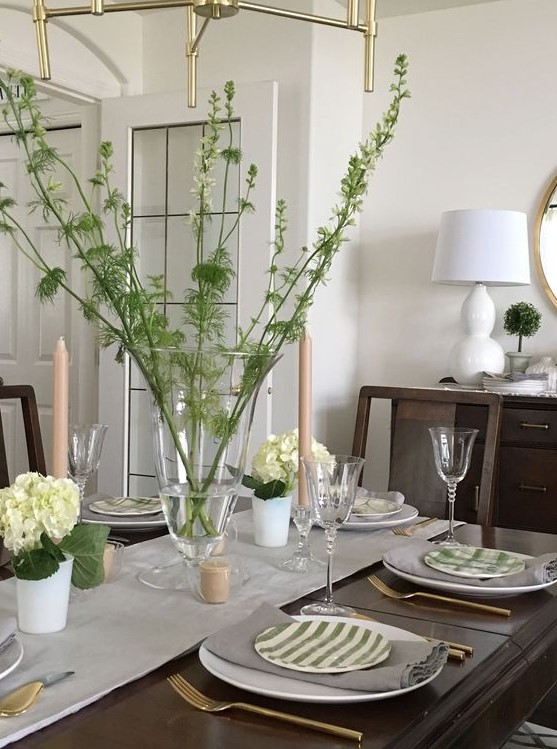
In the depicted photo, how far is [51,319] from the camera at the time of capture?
466 cm

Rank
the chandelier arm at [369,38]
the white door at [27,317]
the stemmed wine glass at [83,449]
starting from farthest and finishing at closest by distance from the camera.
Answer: the white door at [27,317] → the stemmed wine glass at [83,449] → the chandelier arm at [369,38]

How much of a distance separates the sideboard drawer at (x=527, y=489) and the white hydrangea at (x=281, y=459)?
1.92 metres

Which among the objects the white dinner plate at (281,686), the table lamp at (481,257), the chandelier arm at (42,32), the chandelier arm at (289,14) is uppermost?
the chandelier arm at (289,14)

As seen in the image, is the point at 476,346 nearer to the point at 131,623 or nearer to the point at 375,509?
the point at 375,509

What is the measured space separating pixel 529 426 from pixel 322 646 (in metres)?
2.48

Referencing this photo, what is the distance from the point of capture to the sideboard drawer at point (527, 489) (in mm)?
3396

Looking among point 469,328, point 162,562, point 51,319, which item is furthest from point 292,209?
point 162,562

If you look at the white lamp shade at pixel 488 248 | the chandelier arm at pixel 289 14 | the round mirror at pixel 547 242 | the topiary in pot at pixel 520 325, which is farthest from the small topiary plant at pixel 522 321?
the chandelier arm at pixel 289 14

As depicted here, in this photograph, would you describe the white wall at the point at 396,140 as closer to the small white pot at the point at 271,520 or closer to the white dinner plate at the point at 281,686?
the small white pot at the point at 271,520

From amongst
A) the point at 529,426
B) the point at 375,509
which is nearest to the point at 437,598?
the point at 375,509

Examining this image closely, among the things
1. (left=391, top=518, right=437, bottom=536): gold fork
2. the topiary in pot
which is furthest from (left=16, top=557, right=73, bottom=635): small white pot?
the topiary in pot

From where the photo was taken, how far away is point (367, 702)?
0.98 metres

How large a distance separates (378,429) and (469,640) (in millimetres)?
3013

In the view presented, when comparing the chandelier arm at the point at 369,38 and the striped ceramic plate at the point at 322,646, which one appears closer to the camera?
the striped ceramic plate at the point at 322,646
